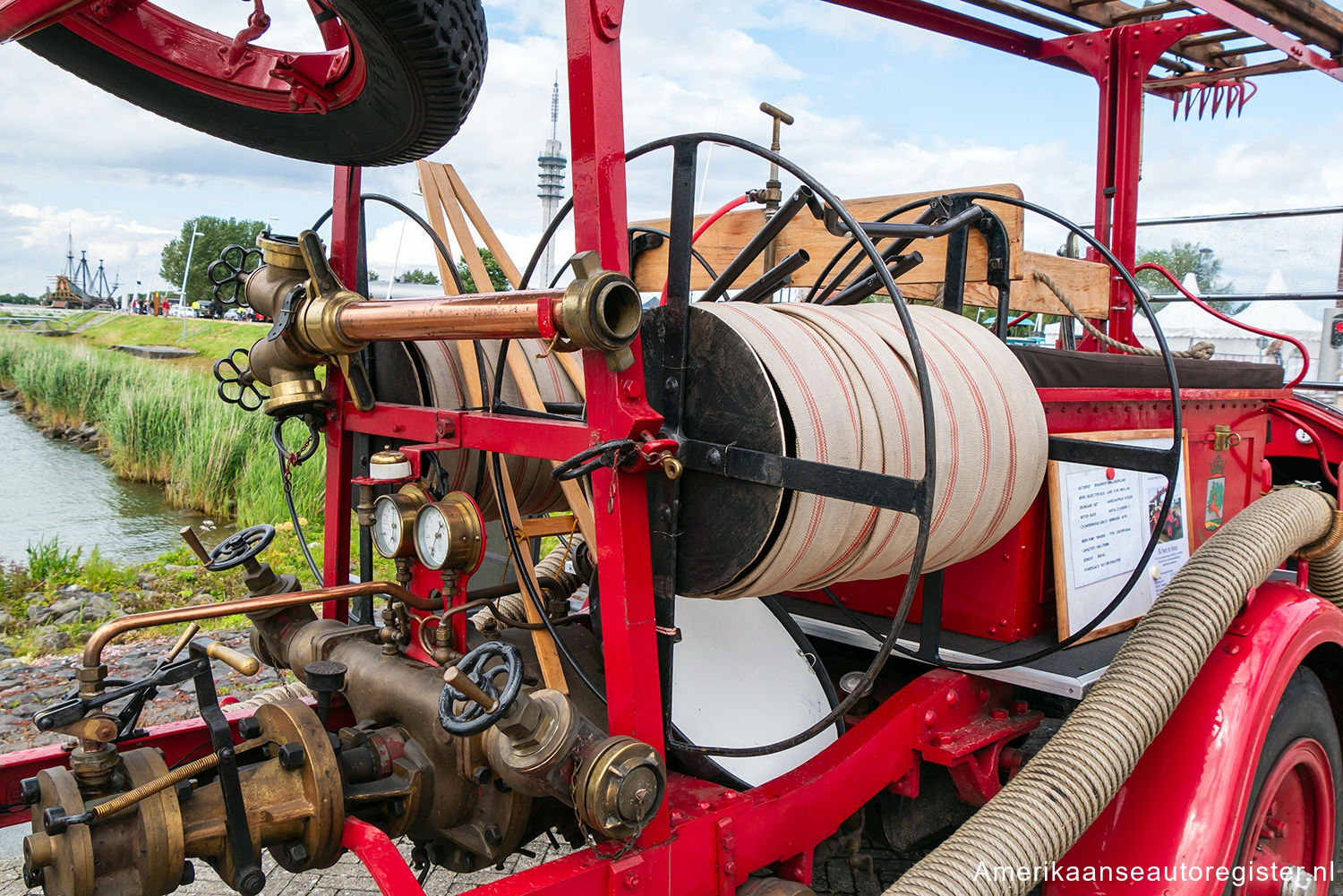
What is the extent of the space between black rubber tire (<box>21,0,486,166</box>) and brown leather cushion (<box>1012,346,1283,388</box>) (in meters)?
1.59

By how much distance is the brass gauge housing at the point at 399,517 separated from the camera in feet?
7.19

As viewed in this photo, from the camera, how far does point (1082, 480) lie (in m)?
2.70

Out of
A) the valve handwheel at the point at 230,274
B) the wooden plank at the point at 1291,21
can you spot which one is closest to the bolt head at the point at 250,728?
the valve handwheel at the point at 230,274

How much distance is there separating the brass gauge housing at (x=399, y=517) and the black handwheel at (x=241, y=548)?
263 mm

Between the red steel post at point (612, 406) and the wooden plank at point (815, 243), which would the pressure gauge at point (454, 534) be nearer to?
the red steel post at point (612, 406)

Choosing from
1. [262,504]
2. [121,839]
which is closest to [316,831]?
[121,839]

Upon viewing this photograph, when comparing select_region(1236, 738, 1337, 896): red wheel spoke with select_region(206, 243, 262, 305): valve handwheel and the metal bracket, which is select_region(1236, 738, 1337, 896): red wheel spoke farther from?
select_region(206, 243, 262, 305): valve handwheel

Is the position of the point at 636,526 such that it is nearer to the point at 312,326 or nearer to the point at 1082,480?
the point at 312,326

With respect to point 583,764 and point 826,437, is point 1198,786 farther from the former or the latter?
point 583,764

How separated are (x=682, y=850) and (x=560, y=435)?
84 cm

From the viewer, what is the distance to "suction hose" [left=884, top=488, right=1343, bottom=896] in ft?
6.19

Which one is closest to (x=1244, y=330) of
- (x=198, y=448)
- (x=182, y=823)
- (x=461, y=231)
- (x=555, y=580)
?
(x=555, y=580)

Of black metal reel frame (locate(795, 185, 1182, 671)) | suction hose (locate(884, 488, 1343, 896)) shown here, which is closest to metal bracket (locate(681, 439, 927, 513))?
black metal reel frame (locate(795, 185, 1182, 671))

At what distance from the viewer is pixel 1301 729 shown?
8.36ft
